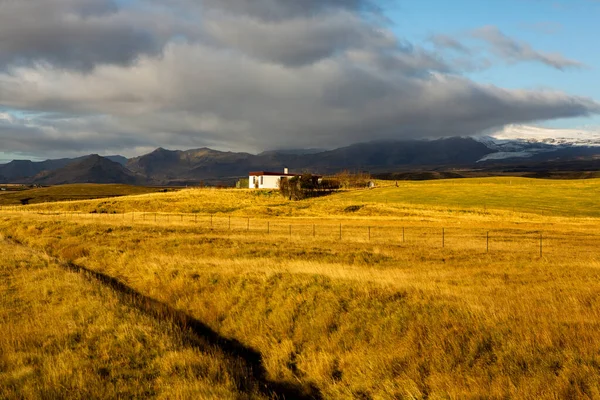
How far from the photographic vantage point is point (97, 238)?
3575cm

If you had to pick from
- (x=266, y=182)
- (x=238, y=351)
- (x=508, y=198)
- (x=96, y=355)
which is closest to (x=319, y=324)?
(x=238, y=351)

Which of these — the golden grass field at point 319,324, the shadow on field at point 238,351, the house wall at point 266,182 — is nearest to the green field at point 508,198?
the house wall at point 266,182

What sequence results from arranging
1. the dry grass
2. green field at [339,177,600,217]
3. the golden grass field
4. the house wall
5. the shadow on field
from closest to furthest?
the dry grass
the golden grass field
the shadow on field
green field at [339,177,600,217]
the house wall

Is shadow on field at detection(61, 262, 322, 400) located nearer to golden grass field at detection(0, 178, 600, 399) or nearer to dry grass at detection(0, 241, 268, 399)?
golden grass field at detection(0, 178, 600, 399)

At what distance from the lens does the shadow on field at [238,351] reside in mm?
10227

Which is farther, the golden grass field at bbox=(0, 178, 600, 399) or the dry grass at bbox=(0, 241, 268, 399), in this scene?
the golden grass field at bbox=(0, 178, 600, 399)

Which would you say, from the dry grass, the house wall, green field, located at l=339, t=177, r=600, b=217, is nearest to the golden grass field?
the dry grass

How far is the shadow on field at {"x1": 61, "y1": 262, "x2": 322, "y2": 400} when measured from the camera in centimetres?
1023

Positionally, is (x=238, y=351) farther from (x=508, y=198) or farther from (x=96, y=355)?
(x=508, y=198)

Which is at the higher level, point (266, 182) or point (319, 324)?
point (266, 182)

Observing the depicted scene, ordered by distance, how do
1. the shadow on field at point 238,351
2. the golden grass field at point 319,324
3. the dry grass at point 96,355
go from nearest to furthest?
the dry grass at point 96,355, the golden grass field at point 319,324, the shadow on field at point 238,351

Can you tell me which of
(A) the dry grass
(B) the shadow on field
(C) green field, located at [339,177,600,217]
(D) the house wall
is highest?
(D) the house wall

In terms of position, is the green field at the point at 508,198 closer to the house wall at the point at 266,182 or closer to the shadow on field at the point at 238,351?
the house wall at the point at 266,182

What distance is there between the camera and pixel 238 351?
43.7 feet
